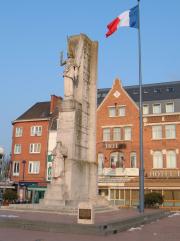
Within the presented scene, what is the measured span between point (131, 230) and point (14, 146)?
136 ft

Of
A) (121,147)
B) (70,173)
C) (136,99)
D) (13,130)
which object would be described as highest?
(136,99)

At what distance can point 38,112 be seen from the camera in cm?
5666

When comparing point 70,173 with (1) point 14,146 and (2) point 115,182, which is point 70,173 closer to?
(2) point 115,182

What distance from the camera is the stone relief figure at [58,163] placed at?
21141mm

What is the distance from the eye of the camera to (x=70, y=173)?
21312mm

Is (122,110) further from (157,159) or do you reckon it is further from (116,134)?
(157,159)

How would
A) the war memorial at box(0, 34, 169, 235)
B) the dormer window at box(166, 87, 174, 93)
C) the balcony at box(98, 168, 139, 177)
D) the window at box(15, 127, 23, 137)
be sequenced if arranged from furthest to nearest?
the window at box(15, 127, 23, 137)
the dormer window at box(166, 87, 174, 93)
the balcony at box(98, 168, 139, 177)
the war memorial at box(0, 34, 169, 235)

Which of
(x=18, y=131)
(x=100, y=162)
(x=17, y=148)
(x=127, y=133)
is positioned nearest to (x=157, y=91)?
(x=127, y=133)

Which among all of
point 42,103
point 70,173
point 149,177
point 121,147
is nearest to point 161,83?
point 121,147

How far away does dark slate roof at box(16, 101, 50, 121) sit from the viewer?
5512 centimetres

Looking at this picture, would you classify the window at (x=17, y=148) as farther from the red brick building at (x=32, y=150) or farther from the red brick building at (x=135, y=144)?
the red brick building at (x=135, y=144)

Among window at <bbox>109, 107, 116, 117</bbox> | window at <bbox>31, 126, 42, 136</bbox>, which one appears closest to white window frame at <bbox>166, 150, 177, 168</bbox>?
window at <bbox>109, 107, 116, 117</bbox>

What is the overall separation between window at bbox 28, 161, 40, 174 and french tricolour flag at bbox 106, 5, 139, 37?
29573mm

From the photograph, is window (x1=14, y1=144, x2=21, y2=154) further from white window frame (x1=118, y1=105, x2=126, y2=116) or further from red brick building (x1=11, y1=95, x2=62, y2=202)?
white window frame (x1=118, y1=105, x2=126, y2=116)
